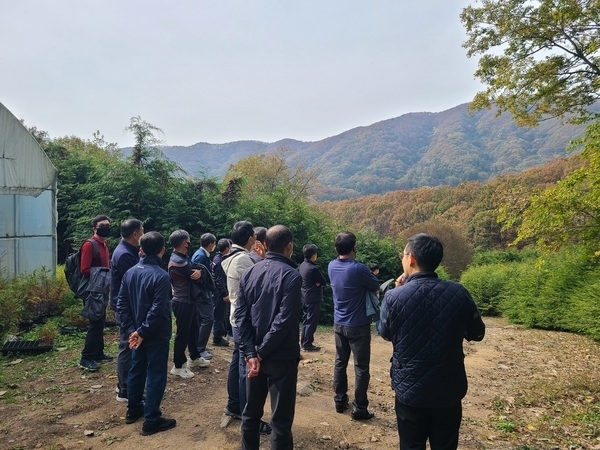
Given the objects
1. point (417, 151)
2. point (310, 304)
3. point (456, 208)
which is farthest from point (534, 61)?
point (417, 151)

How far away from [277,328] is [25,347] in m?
5.55

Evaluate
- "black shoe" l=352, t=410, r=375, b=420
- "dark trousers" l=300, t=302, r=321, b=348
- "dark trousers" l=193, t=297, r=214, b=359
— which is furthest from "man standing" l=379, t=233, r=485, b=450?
"dark trousers" l=300, t=302, r=321, b=348

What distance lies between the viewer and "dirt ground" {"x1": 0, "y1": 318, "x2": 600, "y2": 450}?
3875 mm

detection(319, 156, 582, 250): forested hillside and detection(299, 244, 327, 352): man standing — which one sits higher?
detection(319, 156, 582, 250): forested hillside

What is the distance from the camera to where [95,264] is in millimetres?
5703

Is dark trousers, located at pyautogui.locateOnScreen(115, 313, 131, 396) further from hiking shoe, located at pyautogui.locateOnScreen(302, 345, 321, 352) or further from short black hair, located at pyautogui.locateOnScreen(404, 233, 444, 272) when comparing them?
hiking shoe, located at pyautogui.locateOnScreen(302, 345, 321, 352)

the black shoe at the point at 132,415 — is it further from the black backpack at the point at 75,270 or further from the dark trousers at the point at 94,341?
the black backpack at the point at 75,270

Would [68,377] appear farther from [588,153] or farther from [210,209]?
[588,153]

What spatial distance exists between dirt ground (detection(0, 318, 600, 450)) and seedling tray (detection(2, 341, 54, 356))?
310 millimetres

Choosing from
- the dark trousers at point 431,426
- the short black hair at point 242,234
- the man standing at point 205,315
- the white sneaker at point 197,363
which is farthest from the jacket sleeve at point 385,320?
the white sneaker at point 197,363

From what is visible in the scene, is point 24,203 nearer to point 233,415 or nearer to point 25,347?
point 25,347

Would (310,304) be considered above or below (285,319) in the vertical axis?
below

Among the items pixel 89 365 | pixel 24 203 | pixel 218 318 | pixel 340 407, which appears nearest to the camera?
pixel 340 407

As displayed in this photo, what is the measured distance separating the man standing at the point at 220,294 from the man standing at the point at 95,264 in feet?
5.86
